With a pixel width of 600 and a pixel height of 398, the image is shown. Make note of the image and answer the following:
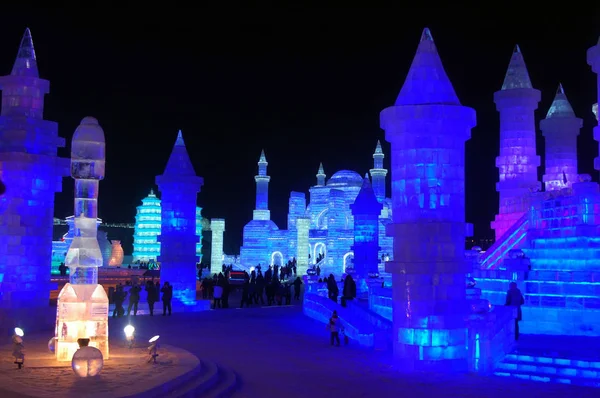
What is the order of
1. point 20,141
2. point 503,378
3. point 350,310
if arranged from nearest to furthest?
point 503,378, point 20,141, point 350,310

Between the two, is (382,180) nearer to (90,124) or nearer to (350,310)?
(350,310)

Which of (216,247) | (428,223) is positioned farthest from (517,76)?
(216,247)

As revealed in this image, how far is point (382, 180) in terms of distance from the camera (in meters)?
64.9

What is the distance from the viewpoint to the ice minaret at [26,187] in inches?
683

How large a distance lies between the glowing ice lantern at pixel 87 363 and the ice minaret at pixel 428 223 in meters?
5.90

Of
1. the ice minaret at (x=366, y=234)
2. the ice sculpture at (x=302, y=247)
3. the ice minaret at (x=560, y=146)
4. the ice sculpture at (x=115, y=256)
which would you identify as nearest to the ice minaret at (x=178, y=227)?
the ice minaret at (x=366, y=234)

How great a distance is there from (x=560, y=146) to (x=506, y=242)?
7.56 m

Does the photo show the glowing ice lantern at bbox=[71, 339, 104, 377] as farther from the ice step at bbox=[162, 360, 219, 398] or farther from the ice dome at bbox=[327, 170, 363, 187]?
the ice dome at bbox=[327, 170, 363, 187]

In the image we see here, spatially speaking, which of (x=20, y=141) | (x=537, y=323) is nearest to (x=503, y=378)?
(x=537, y=323)

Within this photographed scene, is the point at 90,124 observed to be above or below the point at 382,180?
below

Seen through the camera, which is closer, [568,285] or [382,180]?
[568,285]

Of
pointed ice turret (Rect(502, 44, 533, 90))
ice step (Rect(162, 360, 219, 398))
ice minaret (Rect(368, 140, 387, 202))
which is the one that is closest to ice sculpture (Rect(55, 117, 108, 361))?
ice step (Rect(162, 360, 219, 398))

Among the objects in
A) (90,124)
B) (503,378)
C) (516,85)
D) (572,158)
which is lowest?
(503,378)

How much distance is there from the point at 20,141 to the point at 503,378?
13.3 m
